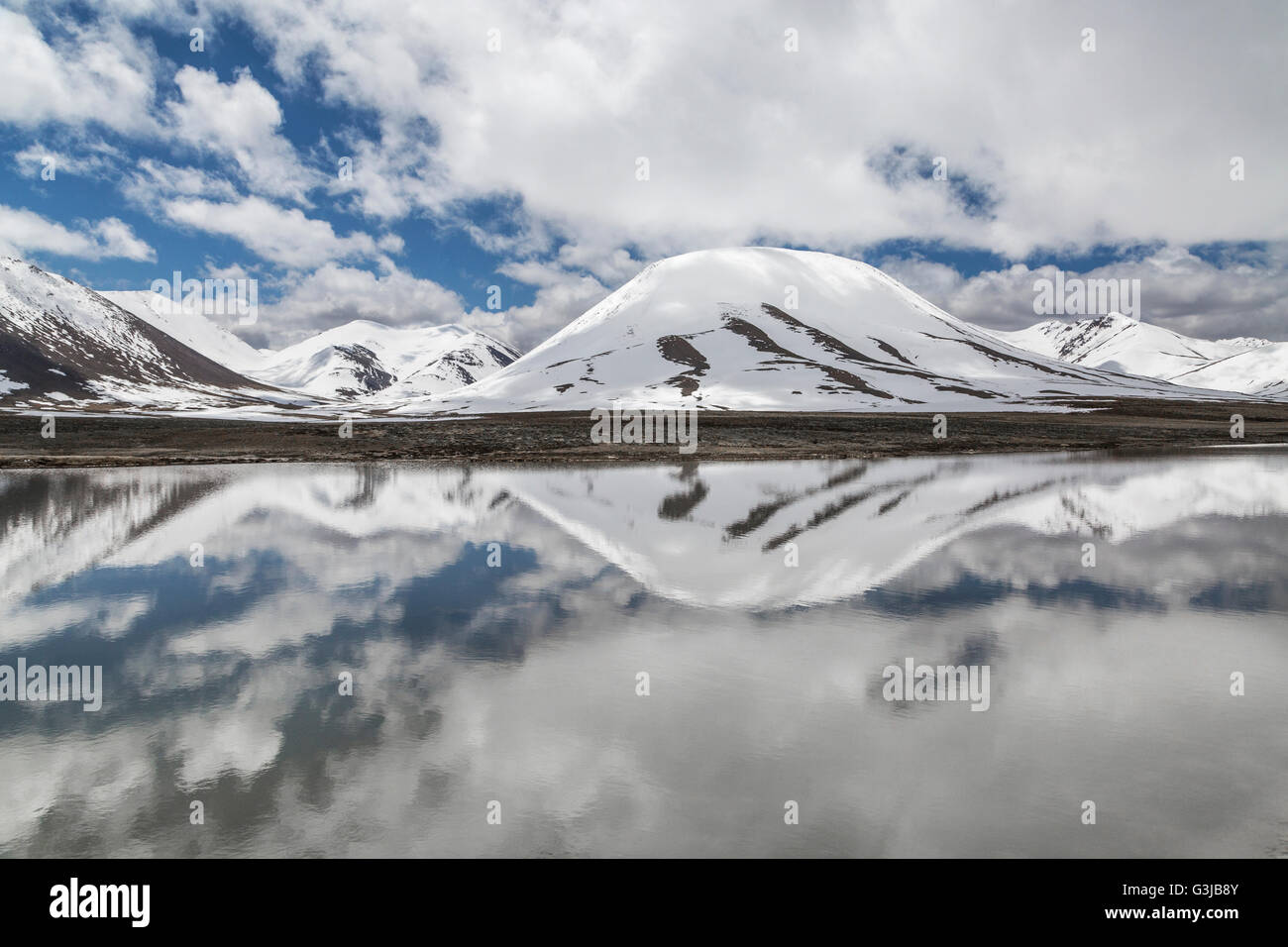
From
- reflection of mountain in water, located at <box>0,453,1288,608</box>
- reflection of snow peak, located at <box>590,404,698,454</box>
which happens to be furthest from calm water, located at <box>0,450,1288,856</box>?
reflection of snow peak, located at <box>590,404,698,454</box>

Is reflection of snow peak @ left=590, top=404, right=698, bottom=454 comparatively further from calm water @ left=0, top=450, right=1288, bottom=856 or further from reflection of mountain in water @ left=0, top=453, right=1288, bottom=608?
calm water @ left=0, top=450, right=1288, bottom=856

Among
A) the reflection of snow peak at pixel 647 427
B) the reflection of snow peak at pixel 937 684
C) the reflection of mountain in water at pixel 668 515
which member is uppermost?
the reflection of snow peak at pixel 647 427

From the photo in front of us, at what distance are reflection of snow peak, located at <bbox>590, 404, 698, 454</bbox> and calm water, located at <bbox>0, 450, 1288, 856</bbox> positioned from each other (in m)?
52.3

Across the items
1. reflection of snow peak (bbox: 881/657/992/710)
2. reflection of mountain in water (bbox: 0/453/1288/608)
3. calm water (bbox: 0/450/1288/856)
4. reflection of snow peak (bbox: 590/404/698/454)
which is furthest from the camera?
reflection of snow peak (bbox: 590/404/698/454)

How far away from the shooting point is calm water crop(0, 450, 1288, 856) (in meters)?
8.00

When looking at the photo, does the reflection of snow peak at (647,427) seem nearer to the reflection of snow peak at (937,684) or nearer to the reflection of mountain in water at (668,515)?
the reflection of mountain in water at (668,515)

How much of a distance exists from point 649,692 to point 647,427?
112161 mm

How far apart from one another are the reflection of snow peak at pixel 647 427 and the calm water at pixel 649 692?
52270mm

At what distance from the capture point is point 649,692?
11.7 meters

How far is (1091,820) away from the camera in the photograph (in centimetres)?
799

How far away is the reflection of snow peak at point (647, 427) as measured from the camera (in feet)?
291

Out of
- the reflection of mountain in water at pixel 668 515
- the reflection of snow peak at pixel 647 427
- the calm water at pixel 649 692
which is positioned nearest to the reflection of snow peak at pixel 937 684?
the calm water at pixel 649 692

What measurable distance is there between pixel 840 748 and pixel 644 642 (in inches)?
207
